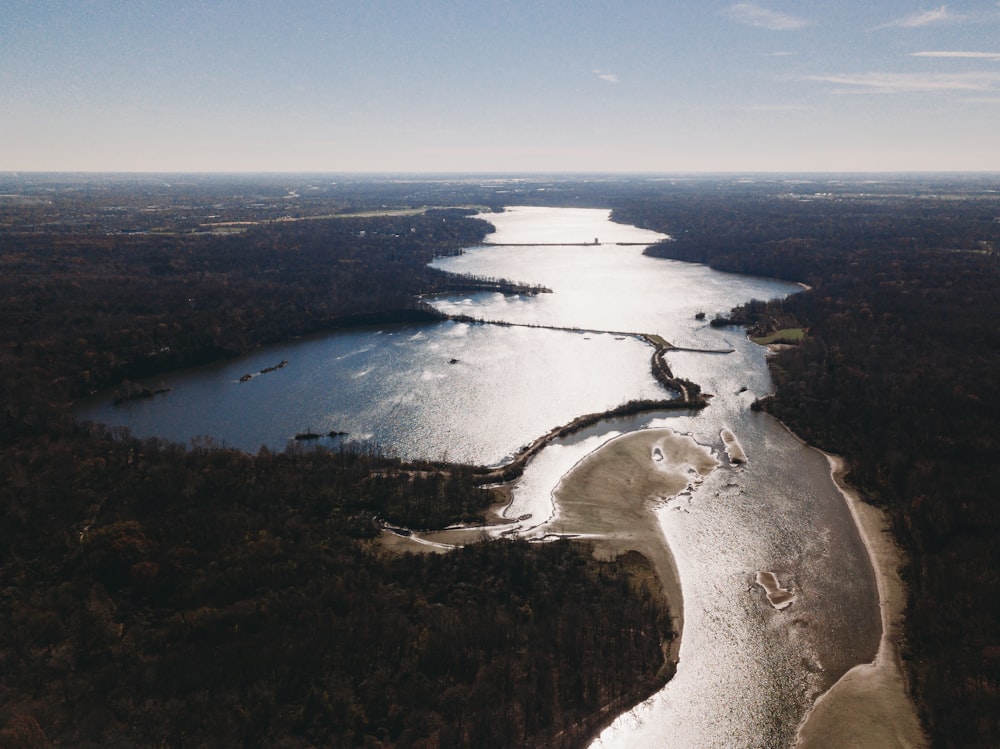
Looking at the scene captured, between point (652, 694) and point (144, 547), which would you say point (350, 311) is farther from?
point (652, 694)

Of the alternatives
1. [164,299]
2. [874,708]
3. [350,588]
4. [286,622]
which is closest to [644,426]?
[874,708]

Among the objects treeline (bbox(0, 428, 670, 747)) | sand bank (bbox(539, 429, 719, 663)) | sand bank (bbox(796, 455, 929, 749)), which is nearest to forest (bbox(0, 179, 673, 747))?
treeline (bbox(0, 428, 670, 747))

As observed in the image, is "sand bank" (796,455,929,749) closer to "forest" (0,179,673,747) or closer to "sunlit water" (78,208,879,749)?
"sunlit water" (78,208,879,749)

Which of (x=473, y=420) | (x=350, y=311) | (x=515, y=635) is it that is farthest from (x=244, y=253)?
(x=515, y=635)

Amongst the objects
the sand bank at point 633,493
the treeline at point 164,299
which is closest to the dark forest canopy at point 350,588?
the treeline at point 164,299

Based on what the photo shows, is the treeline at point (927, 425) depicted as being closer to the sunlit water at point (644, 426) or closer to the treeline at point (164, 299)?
the sunlit water at point (644, 426)

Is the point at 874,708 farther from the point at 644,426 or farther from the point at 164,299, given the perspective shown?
the point at 164,299

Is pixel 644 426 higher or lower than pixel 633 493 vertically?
higher
